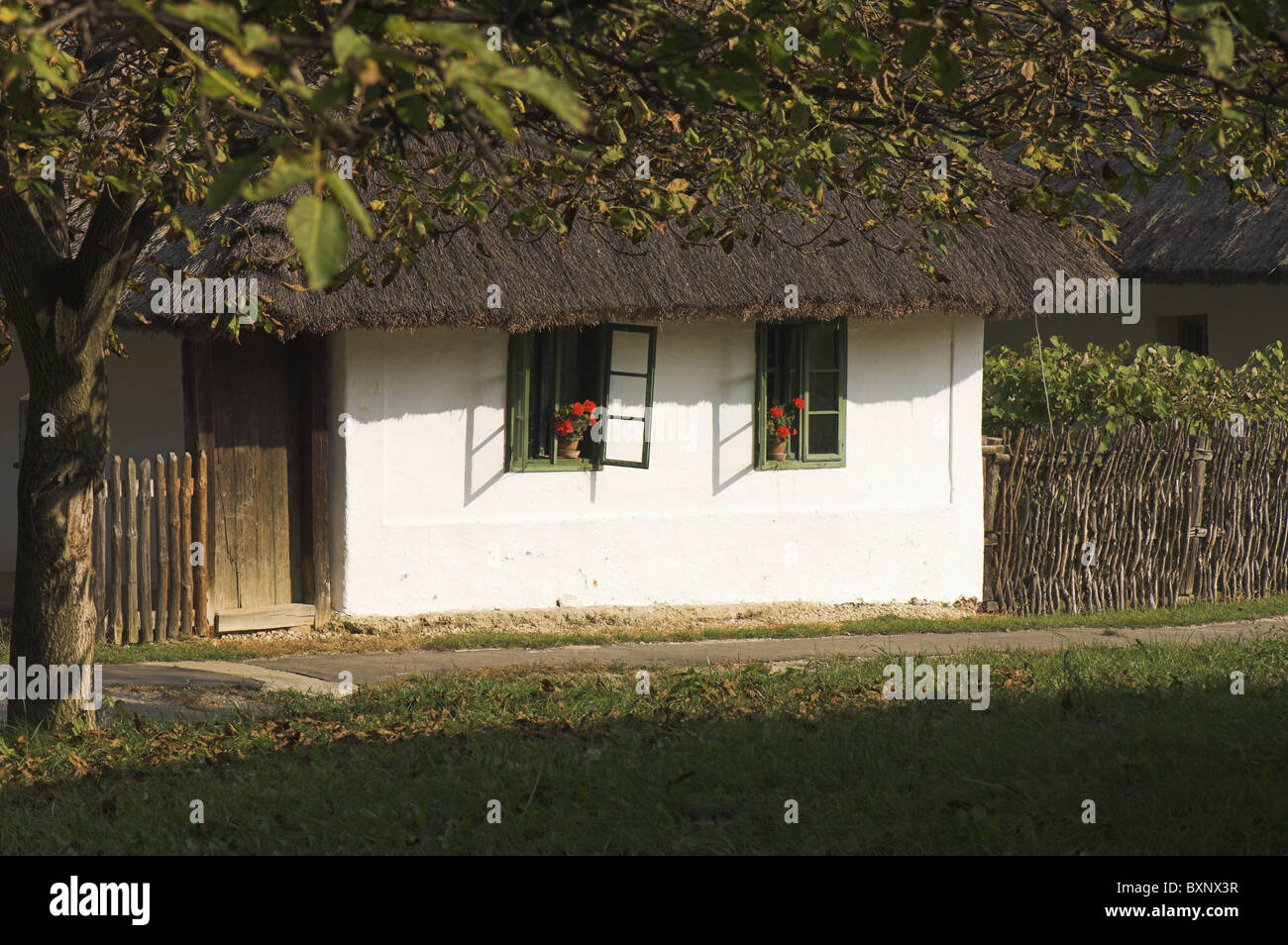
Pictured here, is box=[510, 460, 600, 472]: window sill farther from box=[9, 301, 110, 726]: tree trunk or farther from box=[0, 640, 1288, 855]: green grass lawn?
box=[9, 301, 110, 726]: tree trunk

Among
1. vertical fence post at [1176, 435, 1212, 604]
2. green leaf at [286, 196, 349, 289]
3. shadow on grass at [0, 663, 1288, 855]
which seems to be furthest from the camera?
vertical fence post at [1176, 435, 1212, 604]

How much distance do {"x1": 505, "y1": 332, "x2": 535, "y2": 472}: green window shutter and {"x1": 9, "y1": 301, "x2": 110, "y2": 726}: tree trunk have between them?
4.72 metres

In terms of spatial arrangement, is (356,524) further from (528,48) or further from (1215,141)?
(1215,141)

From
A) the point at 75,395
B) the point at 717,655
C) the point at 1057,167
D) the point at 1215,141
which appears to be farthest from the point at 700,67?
the point at 717,655

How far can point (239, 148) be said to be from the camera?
674 cm

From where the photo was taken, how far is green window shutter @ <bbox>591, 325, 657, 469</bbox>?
460 inches

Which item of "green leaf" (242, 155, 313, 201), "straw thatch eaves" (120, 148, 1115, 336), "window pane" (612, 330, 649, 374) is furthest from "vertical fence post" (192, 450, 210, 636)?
"green leaf" (242, 155, 313, 201)

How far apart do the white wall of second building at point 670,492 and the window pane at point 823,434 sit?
5.0 inches

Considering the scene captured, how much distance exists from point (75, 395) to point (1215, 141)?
4.81m

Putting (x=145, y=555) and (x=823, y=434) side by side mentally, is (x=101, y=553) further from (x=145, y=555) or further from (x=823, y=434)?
(x=823, y=434)

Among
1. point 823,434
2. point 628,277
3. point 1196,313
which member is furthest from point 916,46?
point 1196,313

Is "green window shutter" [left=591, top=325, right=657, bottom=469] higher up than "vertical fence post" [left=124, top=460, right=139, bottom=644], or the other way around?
"green window shutter" [left=591, top=325, right=657, bottom=469]

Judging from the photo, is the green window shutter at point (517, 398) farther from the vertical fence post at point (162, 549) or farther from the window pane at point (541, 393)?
the vertical fence post at point (162, 549)

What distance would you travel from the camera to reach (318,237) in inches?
101
